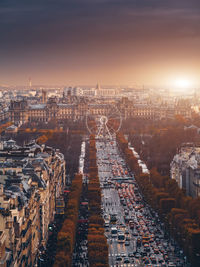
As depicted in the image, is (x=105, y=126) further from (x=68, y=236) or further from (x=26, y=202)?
(x=26, y=202)

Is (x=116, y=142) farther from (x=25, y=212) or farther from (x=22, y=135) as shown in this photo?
(x=25, y=212)

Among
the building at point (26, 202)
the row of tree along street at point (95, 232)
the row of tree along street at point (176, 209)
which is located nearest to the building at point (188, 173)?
the row of tree along street at point (176, 209)

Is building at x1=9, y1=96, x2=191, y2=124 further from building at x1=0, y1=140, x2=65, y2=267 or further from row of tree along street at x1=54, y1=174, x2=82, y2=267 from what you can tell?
row of tree along street at x1=54, y1=174, x2=82, y2=267

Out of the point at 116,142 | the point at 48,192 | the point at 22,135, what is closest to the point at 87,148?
the point at 116,142

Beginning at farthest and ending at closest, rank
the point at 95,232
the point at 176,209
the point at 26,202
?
the point at 176,209 < the point at 95,232 < the point at 26,202

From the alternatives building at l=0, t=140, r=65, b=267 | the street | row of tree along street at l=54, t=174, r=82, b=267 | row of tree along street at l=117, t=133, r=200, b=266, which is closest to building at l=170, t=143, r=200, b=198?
row of tree along street at l=117, t=133, r=200, b=266

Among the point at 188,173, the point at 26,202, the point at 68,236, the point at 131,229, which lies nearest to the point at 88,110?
the point at 188,173

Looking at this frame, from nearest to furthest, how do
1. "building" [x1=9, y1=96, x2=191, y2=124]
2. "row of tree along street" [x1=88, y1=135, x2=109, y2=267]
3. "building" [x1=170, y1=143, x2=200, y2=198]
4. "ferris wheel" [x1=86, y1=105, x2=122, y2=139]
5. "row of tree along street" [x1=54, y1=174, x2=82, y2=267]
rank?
"row of tree along street" [x1=54, y1=174, x2=82, y2=267]
"row of tree along street" [x1=88, y1=135, x2=109, y2=267]
"building" [x1=170, y1=143, x2=200, y2=198]
"ferris wheel" [x1=86, y1=105, x2=122, y2=139]
"building" [x1=9, y1=96, x2=191, y2=124]
